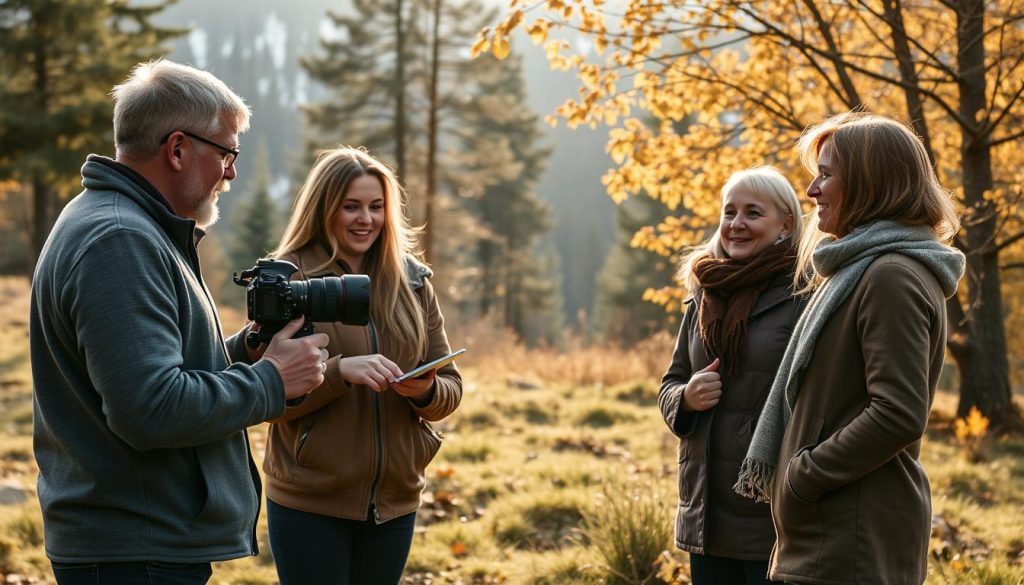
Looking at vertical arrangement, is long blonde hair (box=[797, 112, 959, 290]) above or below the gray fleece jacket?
above

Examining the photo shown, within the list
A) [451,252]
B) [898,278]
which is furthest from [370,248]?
[451,252]

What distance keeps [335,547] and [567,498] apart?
342 cm

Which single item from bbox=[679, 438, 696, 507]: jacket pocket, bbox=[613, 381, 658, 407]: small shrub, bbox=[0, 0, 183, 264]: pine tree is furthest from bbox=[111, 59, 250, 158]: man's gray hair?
bbox=[0, 0, 183, 264]: pine tree

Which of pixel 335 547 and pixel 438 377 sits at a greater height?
pixel 438 377

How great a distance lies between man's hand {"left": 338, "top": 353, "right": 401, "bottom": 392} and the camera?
2949mm

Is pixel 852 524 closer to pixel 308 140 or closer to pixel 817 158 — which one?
pixel 817 158

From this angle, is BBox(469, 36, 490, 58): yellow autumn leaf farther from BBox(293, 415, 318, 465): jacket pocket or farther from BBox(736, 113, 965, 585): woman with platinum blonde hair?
BBox(736, 113, 965, 585): woman with platinum blonde hair

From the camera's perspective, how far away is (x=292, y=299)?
103 inches

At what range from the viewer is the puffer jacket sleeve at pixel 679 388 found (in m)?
3.24

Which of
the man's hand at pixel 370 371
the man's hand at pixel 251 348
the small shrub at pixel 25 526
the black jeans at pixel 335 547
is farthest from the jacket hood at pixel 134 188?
the small shrub at pixel 25 526

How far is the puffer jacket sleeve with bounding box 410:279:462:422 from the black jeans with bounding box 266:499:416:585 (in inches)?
16.5

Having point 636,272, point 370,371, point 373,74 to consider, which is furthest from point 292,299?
point 636,272

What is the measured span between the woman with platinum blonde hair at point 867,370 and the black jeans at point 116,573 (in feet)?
5.38

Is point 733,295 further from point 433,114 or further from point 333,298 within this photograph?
point 433,114
